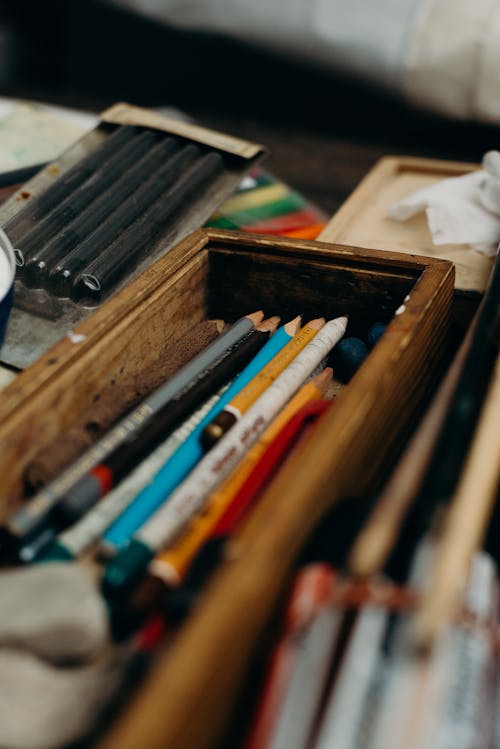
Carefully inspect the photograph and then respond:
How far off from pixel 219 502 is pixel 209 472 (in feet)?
0.08

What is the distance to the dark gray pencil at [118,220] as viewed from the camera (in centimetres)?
59

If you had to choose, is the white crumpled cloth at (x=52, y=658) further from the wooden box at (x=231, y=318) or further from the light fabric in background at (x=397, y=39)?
the light fabric in background at (x=397, y=39)

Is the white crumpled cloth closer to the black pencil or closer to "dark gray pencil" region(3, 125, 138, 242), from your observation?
the black pencil

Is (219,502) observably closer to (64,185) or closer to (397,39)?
(64,185)

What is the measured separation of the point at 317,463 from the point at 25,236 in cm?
39

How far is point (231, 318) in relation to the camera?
Answer: 60cm

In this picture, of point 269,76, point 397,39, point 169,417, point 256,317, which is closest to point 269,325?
point 256,317

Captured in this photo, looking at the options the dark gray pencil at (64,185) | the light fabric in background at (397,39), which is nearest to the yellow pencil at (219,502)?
the dark gray pencil at (64,185)

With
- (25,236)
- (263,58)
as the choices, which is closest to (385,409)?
(25,236)

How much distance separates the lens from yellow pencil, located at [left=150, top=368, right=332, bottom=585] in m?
0.35

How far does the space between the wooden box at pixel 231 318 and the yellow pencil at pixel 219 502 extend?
51 millimetres

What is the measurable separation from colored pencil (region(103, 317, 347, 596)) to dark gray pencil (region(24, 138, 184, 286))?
0.22 m

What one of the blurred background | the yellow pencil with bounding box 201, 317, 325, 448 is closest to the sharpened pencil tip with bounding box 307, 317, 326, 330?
the yellow pencil with bounding box 201, 317, 325, 448

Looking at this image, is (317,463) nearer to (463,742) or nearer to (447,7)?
(463,742)
